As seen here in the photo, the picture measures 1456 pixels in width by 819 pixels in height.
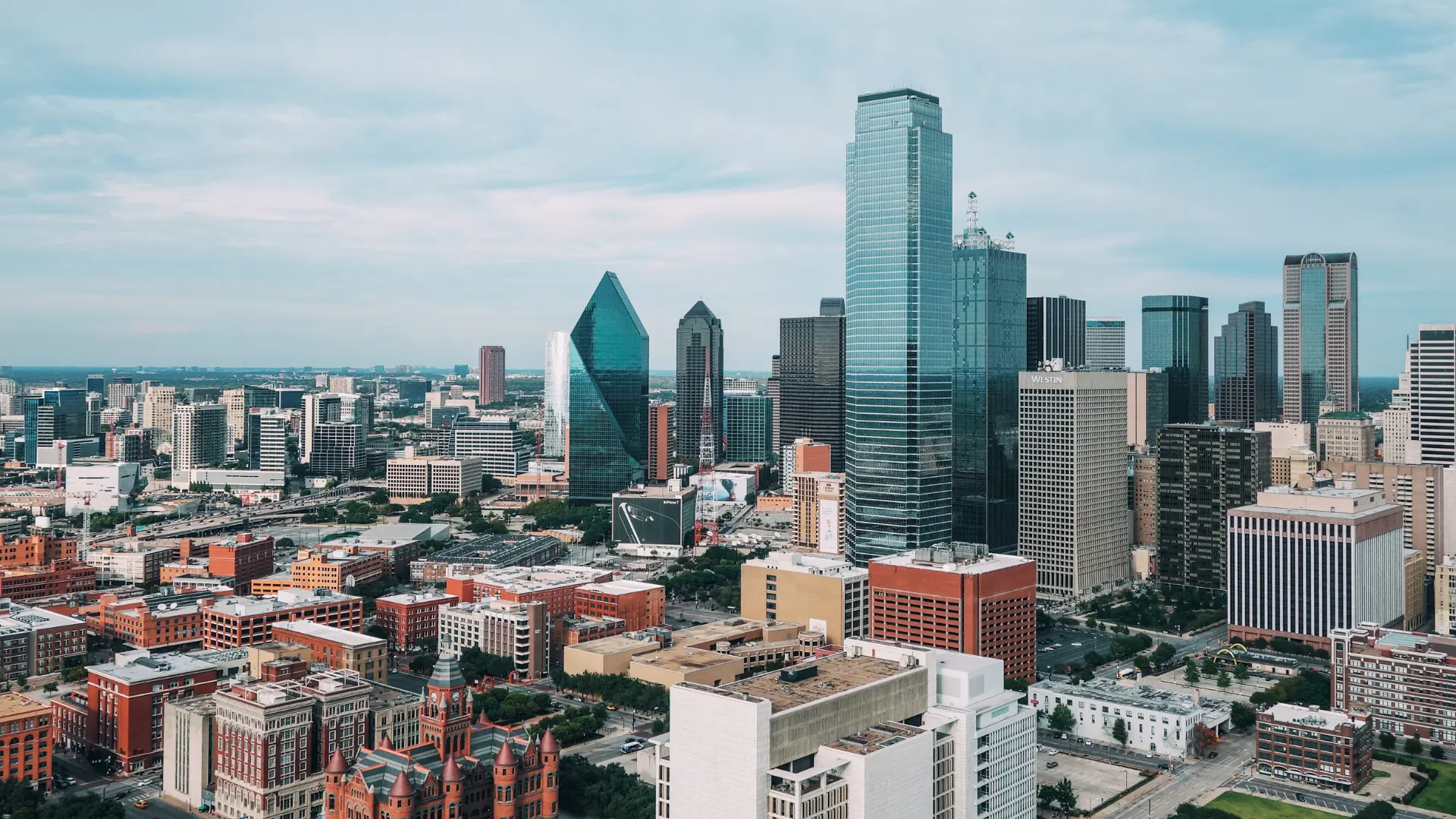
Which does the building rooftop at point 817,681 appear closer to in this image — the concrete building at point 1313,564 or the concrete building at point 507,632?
the concrete building at point 507,632

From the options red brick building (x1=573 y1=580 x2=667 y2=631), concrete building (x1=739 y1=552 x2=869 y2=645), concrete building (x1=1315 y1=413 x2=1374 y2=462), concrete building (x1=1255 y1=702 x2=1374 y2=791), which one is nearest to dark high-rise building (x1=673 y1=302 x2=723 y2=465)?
concrete building (x1=1315 y1=413 x2=1374 y2=462)

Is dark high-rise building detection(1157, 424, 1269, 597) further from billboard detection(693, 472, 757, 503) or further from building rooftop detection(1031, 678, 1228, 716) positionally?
billboard detection(693, 472, 757, 503)

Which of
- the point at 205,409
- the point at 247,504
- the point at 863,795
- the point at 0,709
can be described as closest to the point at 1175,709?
the point at 863,795

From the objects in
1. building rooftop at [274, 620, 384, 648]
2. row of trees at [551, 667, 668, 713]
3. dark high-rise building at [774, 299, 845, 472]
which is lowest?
row of trees at [551, 667, 668, 713]

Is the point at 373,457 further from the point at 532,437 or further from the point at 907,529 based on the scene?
the point at 907,529

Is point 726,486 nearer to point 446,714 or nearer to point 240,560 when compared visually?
point 240,560

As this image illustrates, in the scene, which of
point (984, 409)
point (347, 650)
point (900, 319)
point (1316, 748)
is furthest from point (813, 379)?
point (1316, 748)
